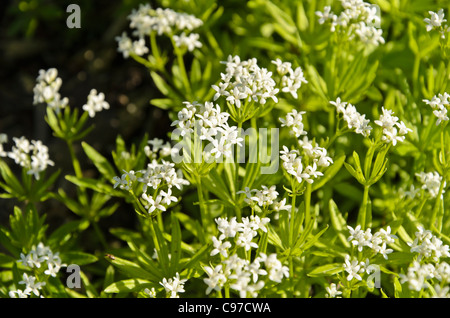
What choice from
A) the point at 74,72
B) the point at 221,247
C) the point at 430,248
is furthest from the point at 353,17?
the point at 74,72

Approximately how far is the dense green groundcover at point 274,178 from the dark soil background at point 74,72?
89 centimetres

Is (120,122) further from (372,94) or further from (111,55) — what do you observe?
(372,94)

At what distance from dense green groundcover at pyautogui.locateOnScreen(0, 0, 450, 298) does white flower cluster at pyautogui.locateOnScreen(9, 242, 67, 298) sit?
0.05ft

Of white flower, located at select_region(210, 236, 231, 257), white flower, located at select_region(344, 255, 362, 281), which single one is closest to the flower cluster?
white flower, located at select_region(210, 236, 231, 257)

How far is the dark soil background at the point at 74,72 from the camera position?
6078 millimetres

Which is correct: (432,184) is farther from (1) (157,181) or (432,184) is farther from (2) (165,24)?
(2) (165,24)

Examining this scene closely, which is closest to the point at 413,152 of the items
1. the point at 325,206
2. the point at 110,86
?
the point at 325,206

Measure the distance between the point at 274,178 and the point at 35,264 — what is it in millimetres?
1887

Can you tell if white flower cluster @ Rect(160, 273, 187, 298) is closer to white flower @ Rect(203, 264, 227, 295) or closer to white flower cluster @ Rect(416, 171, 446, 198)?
white flower @ Rect(203, 264, 227, 295)

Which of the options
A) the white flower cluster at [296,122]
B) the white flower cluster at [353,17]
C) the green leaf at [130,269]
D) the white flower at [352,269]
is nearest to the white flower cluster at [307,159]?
the white flower cluster at [296,122]

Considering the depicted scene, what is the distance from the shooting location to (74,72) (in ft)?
22.1

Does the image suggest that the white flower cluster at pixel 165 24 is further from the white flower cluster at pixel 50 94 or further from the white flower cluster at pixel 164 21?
the white flower cluster at pixel 50 94

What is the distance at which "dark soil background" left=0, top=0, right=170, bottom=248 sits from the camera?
6078 millimetres

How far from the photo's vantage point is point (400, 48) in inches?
197
